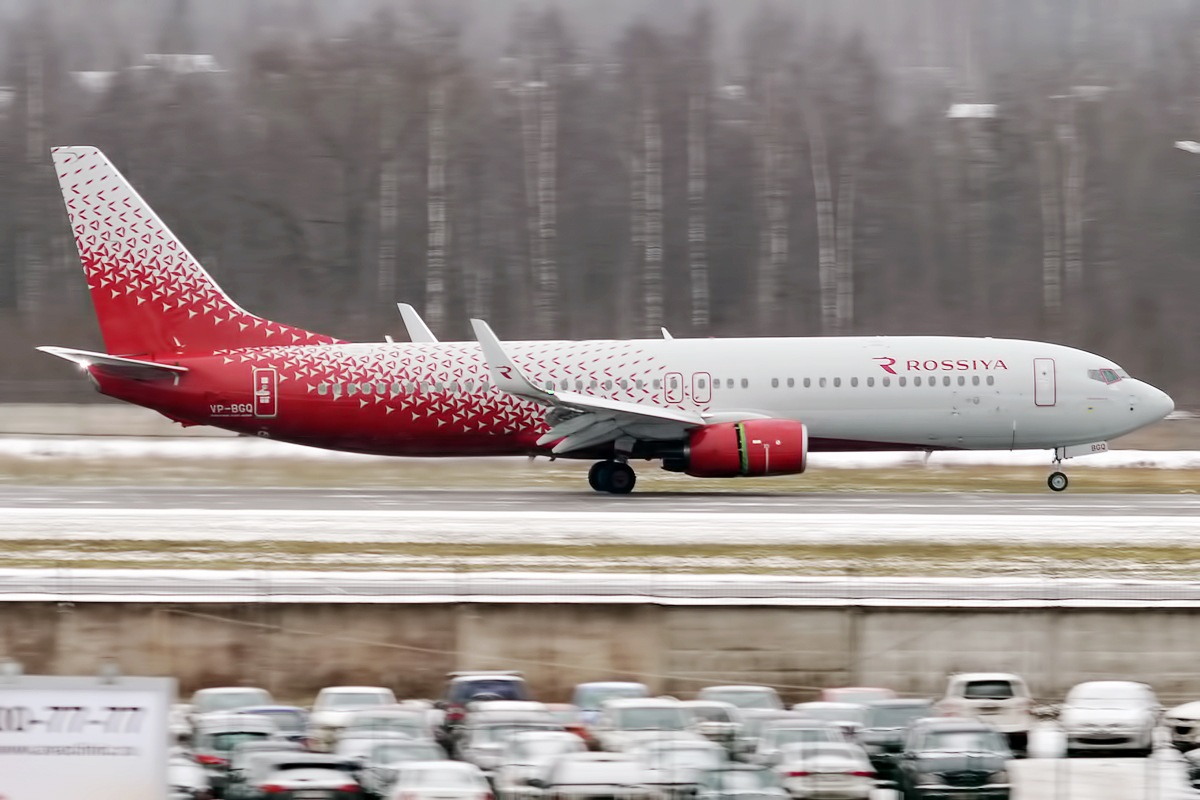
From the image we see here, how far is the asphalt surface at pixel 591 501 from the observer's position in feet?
113

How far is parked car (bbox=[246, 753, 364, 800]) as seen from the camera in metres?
15.7

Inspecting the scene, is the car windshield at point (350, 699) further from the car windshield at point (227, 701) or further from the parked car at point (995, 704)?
the parked car at point (995, 704)

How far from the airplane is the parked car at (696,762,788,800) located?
21.4 m

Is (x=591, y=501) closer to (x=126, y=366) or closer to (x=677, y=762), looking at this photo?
(x=126, y=366)

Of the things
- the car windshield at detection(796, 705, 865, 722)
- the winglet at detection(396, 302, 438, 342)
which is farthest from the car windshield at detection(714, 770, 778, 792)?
the winglet at detection(396, 302, 438, 342)

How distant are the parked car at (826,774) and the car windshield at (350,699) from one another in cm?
547

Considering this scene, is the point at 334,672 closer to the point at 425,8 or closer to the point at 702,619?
the point at 702,619

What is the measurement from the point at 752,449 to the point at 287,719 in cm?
1973

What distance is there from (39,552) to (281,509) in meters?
7.48

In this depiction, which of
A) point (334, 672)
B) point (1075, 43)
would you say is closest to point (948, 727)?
point (334, 672)

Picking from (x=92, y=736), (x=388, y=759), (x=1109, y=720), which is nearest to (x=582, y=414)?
(x=1109, y=720)

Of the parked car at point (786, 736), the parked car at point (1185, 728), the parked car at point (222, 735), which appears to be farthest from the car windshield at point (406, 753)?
the parked car at point (1185, 728)

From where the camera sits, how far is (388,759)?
17.0 metres

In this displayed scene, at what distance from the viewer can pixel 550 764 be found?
1652 centimetres
